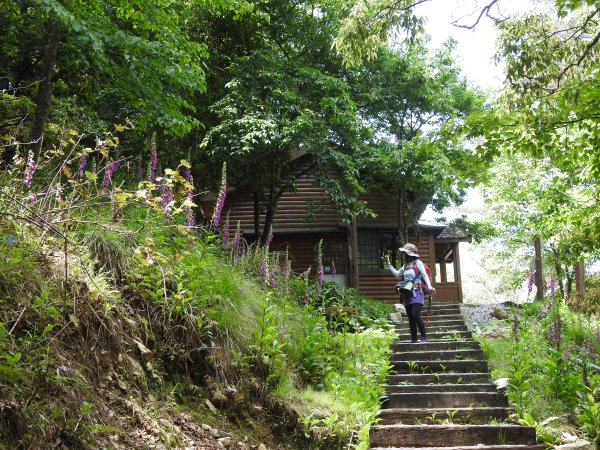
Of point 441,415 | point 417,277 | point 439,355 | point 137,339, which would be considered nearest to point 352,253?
point 439,355

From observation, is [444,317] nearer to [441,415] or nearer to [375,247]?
[375,247]

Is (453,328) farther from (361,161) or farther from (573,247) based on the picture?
(361,161)

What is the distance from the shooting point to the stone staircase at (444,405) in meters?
6.65

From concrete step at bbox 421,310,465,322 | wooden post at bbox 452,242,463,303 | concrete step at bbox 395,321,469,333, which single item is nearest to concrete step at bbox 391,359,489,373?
concrete step at bbox 395,321,469,333

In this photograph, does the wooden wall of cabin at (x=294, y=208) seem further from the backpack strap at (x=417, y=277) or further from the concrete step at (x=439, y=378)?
the concrete step at (x=439, y=378)

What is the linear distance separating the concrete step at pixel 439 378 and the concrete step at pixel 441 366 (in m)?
0.39

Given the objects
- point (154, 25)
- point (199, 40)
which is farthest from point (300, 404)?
point (199, 40)

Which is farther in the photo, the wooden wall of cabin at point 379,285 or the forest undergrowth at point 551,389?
the wooden wall of cabin at point 379,285

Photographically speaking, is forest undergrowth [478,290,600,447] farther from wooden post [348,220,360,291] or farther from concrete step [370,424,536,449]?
wooden post [348,220,360,291]

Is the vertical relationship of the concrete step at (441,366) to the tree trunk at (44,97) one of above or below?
below

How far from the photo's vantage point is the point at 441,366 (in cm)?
934

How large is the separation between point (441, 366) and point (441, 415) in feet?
6.21

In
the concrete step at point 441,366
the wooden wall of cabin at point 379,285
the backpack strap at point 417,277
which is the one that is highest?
the backpack strap at point 417,277

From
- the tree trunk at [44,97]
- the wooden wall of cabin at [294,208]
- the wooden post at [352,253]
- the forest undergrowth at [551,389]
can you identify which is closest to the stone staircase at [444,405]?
the forest undergrowth at [551,389]
